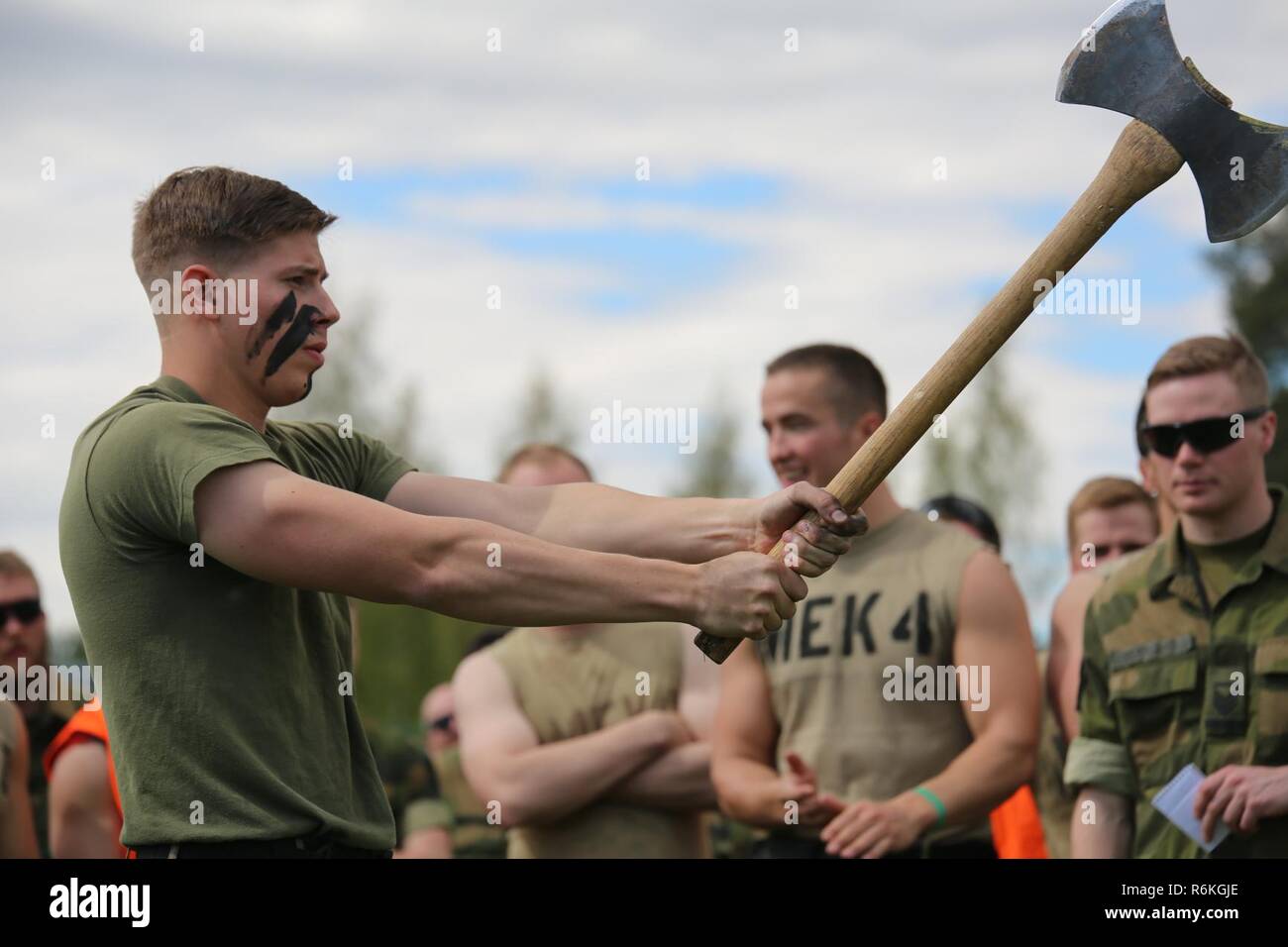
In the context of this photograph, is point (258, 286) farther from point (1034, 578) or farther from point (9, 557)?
point (1034, 578)

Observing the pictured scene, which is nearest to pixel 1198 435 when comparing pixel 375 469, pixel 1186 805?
pixel 1186 805

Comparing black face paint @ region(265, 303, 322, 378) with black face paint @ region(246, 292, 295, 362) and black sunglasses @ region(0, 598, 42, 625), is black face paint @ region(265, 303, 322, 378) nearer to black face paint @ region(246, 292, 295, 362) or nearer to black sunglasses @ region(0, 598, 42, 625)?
black face paint @ region(246, 292, 295, 362)

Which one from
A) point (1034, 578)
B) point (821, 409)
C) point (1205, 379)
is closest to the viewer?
point (1205, 379)

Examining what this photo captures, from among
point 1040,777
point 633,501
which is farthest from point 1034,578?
point 633,501

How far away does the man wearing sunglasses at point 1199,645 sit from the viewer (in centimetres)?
514

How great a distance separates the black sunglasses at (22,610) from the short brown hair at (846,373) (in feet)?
11.6

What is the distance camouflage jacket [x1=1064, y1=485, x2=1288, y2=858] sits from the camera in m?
5.18

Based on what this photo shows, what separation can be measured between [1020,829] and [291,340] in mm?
4286

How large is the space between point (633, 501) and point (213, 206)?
4.51ft

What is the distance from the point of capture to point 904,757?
5926mm

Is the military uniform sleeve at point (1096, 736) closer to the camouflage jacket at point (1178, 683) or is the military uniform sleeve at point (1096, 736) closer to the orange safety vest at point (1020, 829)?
the camouflage jacket at point (1178, 683)

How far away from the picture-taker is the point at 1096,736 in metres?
5.64

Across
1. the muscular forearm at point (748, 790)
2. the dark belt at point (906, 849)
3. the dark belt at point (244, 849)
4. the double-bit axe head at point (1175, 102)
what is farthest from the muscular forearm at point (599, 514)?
the dark belt at point (906, 849)

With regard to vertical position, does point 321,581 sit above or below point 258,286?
below
